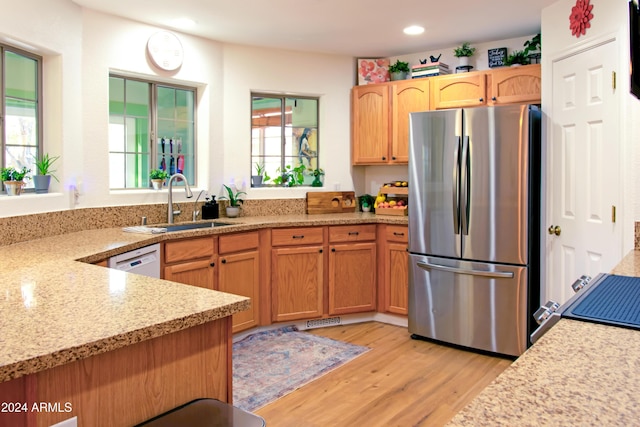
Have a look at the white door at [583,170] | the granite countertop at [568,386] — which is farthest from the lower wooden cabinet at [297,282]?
the granite countertop at [568,386]

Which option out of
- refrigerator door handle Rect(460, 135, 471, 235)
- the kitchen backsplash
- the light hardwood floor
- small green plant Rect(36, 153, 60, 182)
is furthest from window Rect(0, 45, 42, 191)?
refrigerator door handle Rect(460, 135, 471, 235)

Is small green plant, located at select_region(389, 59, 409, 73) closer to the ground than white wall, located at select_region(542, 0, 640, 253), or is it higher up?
higher up

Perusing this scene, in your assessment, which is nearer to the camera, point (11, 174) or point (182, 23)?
point (11, 174)

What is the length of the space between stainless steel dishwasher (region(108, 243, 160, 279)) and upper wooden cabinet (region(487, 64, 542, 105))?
282 centimetres

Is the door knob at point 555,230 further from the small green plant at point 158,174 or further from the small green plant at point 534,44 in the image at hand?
the small green plant at point 158,174

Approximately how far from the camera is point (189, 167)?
440 cm

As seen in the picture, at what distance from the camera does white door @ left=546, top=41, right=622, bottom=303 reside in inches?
114

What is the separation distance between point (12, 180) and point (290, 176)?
8.03 ft

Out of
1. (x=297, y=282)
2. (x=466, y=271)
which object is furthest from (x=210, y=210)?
(x=466, y=271)

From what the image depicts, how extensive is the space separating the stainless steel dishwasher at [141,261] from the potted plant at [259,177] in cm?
159

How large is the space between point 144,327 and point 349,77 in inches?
158

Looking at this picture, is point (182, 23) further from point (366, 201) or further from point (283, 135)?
point (366, 201)

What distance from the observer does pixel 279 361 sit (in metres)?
3.51

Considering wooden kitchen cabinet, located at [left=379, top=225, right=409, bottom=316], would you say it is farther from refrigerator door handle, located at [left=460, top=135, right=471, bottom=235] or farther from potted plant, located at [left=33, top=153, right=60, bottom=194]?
potted plant, located at [left=33, top=153, right=60, bottom=194]
